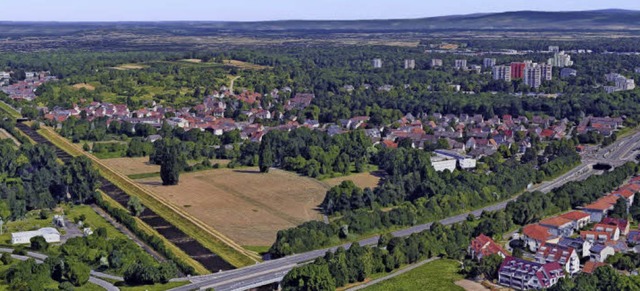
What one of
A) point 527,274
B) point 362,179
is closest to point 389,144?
point 362,179

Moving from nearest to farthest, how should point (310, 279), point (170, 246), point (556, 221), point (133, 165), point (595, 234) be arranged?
point (310, 279) → point (595, 234) → point (170, 246) → point (556, 221) → point (133, 165)

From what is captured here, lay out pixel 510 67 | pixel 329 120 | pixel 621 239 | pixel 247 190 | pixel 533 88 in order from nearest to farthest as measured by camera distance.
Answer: pixel 621 239
pixel 247 190
pixel 329 120
pixel 533 88
pixel 510 67

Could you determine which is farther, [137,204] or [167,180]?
[167,180]

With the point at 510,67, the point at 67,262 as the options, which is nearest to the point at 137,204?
the point at 67,262

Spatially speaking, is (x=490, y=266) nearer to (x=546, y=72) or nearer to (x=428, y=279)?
(x=428, y=279)

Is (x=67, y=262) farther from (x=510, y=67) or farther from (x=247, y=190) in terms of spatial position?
(x=510, y=67)

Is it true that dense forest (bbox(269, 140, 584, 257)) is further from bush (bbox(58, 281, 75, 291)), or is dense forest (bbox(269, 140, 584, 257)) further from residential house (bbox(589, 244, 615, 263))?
residential house (bbox(589, 244, 615, 263))
